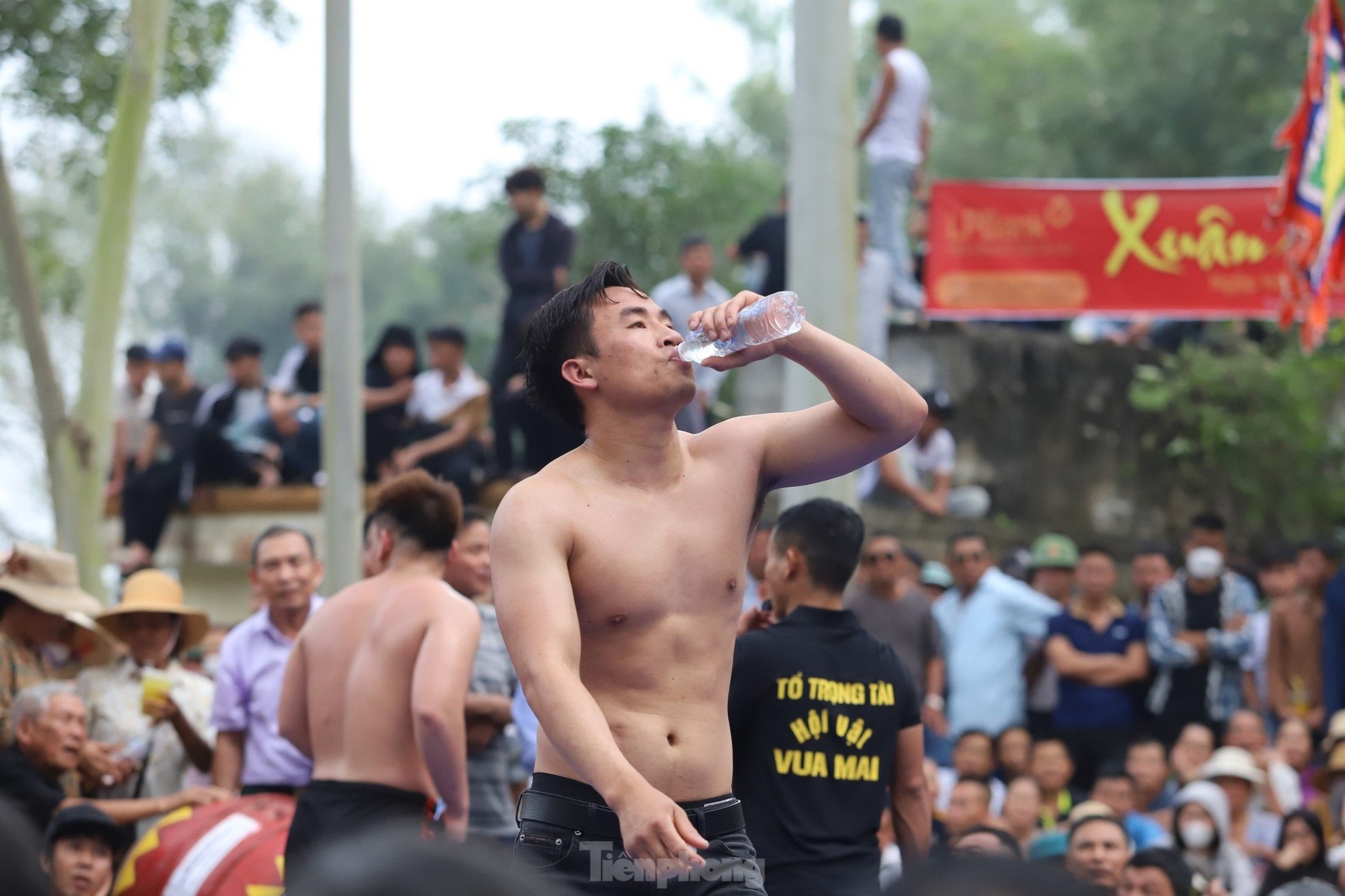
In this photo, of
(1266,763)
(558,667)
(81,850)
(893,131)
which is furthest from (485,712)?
(893,131)

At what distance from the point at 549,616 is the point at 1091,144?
20.8 metres

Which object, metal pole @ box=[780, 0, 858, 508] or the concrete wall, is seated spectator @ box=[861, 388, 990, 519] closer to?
the concrete wall

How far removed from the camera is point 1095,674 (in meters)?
9.59

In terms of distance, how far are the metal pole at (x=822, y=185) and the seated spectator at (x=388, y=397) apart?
14.3 feet

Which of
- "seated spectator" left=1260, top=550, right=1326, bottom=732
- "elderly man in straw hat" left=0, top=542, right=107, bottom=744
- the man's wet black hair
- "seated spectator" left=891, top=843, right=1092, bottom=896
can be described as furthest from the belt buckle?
"seated spectator" left=1260, top=550, right=1326, bottom=732

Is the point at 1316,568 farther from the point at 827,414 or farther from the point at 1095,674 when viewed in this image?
the point at 827,414

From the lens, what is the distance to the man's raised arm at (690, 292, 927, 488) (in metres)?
3.86

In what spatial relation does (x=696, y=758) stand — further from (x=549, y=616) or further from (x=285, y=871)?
(x=285, y=871)

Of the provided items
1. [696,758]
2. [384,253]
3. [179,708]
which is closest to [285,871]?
[179,708]

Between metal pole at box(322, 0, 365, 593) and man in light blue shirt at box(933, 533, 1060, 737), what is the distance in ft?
10.1

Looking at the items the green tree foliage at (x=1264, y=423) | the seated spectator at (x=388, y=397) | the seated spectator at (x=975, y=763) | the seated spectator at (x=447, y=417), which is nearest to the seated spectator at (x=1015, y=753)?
the seated spectator at (x=975, y=763)

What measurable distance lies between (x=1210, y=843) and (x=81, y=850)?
4.94m

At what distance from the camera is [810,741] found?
5.11 m

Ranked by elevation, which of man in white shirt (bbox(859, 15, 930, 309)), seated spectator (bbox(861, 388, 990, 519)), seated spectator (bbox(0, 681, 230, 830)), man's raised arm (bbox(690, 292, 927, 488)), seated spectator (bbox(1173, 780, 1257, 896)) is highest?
man in white shirt (bbox(859, 15, 930, 309))
